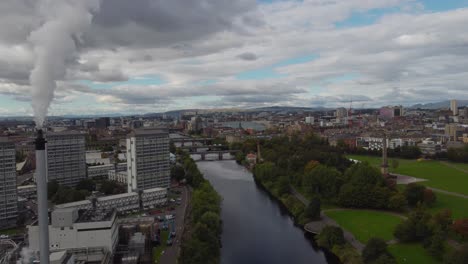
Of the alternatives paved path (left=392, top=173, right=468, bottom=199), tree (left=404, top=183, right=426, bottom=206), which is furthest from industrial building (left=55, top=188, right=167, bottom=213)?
paved path (left=392, top=173, right=468, bottom=199)

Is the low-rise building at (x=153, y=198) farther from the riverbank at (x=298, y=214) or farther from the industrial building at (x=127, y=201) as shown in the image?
the riverbank at (x=298, y=214)

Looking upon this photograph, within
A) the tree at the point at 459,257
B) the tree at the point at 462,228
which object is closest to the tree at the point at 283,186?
the tree at the point at 462,228

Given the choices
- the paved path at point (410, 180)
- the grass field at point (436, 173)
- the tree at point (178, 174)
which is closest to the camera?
the paved path at point (410, 180)

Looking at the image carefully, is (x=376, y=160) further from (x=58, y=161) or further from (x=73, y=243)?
(x=73, y=243)

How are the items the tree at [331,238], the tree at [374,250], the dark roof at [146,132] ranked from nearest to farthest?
the tree at [374,250], the tree at [331,238], the dark roof at [146,132]

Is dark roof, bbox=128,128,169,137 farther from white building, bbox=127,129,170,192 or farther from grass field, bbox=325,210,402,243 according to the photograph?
grass field, bbox=325,210,402,243

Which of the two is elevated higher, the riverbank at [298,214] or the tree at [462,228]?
the tree at [462,228]
